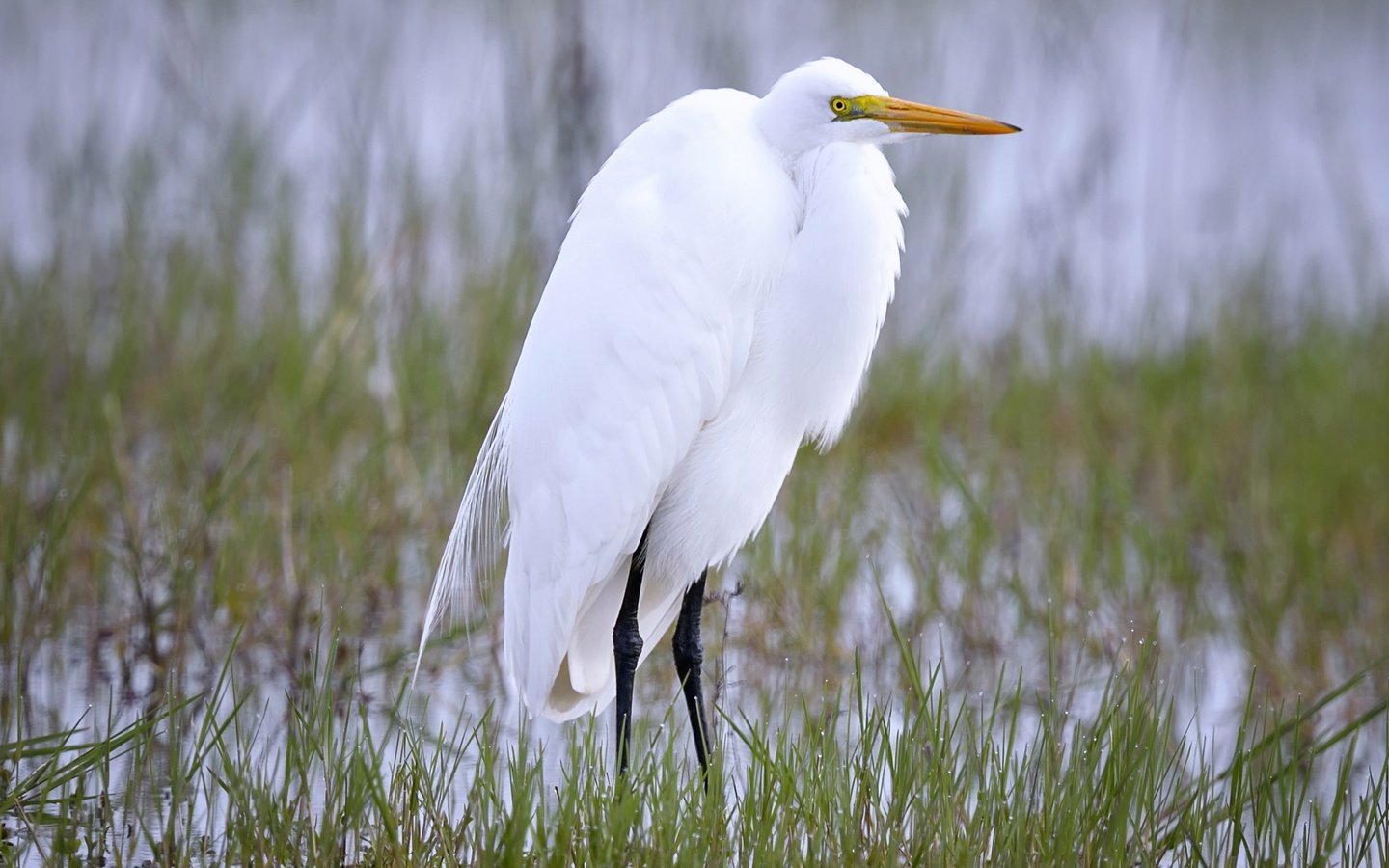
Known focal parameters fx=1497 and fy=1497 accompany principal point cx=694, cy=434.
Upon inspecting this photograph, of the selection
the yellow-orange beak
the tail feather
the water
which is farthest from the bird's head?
the water

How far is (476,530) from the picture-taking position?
293cm

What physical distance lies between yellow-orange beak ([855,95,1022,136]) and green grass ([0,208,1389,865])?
0.88m

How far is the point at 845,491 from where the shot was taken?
3.76 m

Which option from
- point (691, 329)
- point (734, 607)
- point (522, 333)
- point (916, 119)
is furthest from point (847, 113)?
point (522, 333)

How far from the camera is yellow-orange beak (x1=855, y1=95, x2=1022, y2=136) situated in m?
2.59

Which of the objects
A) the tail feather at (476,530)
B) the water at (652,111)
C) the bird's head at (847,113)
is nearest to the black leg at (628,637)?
the tail feather at (476,530)

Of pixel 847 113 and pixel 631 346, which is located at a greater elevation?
pixel 847 113

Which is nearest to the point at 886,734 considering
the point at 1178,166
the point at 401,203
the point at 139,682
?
the point at 139,682

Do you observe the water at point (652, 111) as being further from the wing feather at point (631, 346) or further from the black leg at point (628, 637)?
the black leg at point (628, 637)

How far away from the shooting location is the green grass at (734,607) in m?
2.23

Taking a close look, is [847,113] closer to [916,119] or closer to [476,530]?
[916,119]

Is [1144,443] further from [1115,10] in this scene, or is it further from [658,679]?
[1115,10]

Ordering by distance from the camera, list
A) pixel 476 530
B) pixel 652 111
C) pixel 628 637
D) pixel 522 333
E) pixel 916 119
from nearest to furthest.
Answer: pixel 916 119 < pixel 628 637 < pixel 476 530 < pixel 522 333 < pixel 652 111

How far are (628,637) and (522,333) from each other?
2099 millimetres
